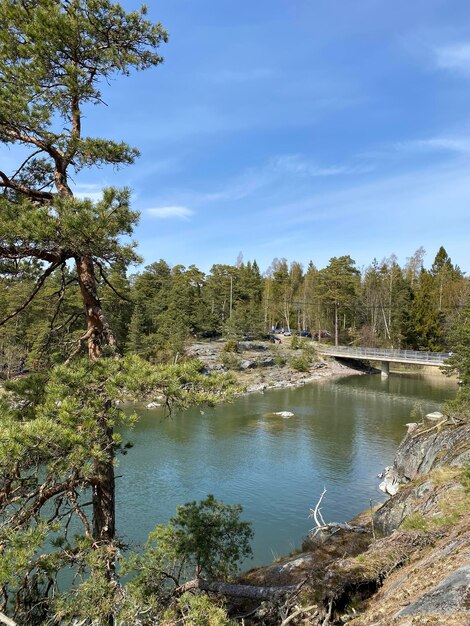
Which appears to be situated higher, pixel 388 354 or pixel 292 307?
pixel 292 307

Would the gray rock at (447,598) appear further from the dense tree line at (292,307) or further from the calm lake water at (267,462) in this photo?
the dense tree line at (292,307)

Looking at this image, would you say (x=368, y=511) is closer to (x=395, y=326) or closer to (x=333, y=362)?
(x=333, y=362)

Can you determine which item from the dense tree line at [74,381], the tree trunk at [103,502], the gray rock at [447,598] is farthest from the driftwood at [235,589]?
the gray rock at [447,598]

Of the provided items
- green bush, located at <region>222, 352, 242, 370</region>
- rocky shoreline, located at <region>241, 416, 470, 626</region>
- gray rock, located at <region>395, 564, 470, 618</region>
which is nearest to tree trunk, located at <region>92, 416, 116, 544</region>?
rocky shoreline, located at <region>241, 416, 470, 626</region>

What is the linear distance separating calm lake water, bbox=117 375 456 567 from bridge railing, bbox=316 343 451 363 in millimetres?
6693

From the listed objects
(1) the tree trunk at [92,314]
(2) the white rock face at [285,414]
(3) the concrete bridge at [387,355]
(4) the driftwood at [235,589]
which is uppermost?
(1) the tree trunk at [92,314]

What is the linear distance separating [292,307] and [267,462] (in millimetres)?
46814

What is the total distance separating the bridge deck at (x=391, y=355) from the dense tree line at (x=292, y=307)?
20.7 feet

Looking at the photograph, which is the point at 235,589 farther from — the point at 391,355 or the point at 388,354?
the point at 388,354

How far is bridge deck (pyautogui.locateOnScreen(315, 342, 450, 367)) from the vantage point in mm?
36344

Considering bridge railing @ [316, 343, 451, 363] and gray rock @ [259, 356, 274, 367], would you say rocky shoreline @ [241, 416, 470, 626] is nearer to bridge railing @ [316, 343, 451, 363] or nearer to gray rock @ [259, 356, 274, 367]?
bridge railing @ [316, 343, 451, 363]

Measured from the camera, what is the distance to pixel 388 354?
4034 centimetres

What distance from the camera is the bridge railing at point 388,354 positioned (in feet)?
120

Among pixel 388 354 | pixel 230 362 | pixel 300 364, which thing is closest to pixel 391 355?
pixel 388 354
